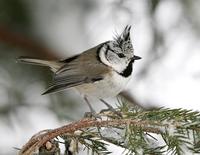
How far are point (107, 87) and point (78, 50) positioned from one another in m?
1.20

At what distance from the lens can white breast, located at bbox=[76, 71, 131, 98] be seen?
2.96 metres

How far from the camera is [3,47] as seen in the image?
363 cm

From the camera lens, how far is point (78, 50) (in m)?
4.16

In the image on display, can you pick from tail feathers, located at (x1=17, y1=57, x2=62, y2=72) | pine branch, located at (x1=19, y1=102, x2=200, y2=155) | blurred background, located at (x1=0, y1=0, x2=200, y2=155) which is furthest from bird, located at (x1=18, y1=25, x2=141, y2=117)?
pine branch, located at (x1=19, y1=102, x2=200, y2=155)

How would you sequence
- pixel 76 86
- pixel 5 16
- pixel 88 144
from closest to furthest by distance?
pixel 88 144, pixel 76 86, pixel 5 16

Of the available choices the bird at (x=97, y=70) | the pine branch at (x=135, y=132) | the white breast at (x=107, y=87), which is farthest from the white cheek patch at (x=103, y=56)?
the pine branch at (x=135, y=132)

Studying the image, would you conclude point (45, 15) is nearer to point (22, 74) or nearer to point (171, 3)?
point (22, 74)

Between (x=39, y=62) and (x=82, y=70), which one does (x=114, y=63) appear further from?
(x=39, y=62)

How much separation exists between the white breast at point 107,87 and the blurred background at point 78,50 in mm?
211

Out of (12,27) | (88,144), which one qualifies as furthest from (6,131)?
(88,144)

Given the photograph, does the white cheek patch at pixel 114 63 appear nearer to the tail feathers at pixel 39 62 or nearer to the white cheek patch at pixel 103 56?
the white cheek patch at pixel 103 56

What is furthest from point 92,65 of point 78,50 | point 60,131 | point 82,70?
point 60,131

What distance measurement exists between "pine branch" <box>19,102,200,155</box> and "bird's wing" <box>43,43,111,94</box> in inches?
37.3

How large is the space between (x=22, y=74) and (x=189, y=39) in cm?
119
